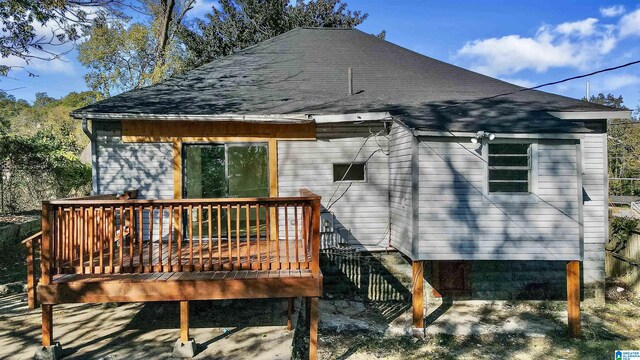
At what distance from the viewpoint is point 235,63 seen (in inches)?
350

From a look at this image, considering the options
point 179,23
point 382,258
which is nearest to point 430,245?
point 382,258

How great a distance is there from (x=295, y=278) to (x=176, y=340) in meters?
1.79

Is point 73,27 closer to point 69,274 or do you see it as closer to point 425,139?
point 69,274

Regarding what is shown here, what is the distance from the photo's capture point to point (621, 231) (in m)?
8.00

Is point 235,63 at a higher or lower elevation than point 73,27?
lower

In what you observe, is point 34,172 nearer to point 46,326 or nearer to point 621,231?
point 46,326

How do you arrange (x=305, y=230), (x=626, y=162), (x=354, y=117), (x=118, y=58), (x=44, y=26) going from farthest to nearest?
(x=118, y=58) < (x=626, y=162) < (x=44, y=26) < (x=354, y=117) < (x=305, y=230)

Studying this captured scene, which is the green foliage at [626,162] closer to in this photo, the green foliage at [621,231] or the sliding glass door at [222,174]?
the green foliage at [621,231]

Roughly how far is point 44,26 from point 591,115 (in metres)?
11.0

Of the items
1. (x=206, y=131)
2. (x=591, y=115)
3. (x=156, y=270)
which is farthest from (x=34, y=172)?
(x=591, y=115)

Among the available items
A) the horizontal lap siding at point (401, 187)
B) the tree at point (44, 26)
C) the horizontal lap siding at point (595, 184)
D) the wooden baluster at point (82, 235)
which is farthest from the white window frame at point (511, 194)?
the tree at point (44, 26)

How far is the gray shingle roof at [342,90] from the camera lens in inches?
241

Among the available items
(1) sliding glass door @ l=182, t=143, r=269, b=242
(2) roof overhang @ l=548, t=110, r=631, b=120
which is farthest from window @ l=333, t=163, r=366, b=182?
(2) roof overhang @ l=548, t=110, r=631, b=120

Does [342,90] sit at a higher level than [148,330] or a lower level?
higher
